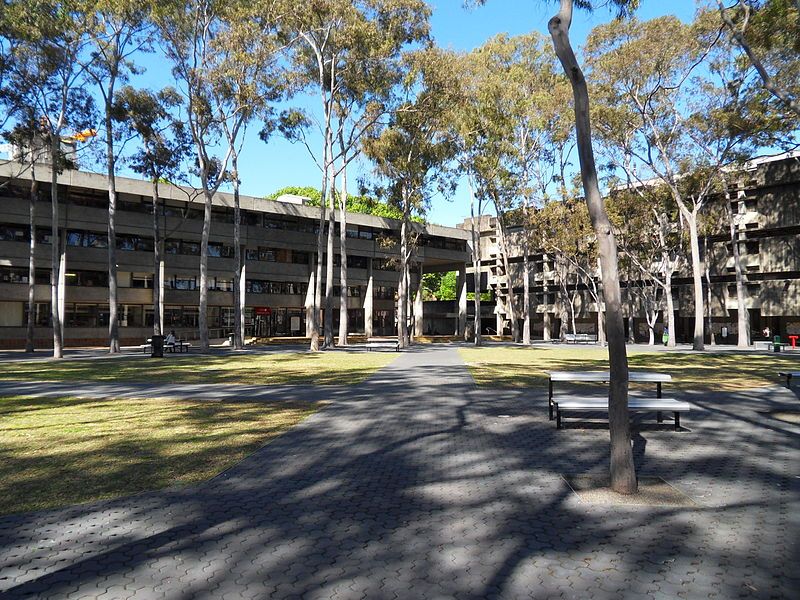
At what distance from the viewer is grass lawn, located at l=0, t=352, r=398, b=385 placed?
1795cm

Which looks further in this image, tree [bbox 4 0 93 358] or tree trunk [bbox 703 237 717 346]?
tree trunk [bbox 703 237 717 346]

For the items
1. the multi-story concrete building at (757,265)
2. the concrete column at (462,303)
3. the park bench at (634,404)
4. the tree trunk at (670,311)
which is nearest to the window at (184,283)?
the multi-story concrete building at (757,265)

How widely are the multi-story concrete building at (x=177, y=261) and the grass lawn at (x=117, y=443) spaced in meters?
26.7

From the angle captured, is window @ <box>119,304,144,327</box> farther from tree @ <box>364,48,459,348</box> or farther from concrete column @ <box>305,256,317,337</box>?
tree @ <box>364,48,459,348</box>

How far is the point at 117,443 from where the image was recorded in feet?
27.1

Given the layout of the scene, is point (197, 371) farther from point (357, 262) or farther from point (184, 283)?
point (357, 262)

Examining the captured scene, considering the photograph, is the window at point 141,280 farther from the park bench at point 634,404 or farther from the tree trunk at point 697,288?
the park bench at point 634,404

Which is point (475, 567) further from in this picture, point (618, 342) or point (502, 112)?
point (502, 112)

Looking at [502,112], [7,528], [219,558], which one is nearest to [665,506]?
[219,558]

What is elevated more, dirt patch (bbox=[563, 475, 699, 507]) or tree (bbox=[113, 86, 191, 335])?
tree (bbox=[113, 86, 191, 335])

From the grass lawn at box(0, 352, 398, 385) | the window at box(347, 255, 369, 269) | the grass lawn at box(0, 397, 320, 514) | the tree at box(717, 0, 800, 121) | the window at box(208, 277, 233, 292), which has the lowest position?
the grass lawn at box(0, 352, 398, 385)

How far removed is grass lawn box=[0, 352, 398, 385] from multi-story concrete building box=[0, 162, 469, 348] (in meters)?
14.6

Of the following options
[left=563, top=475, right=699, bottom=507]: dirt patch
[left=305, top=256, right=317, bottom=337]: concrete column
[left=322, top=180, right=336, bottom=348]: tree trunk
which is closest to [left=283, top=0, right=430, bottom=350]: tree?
[left=322, top=180, right=336, bottom=348]: tree trunk

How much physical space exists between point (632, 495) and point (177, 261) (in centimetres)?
4484
